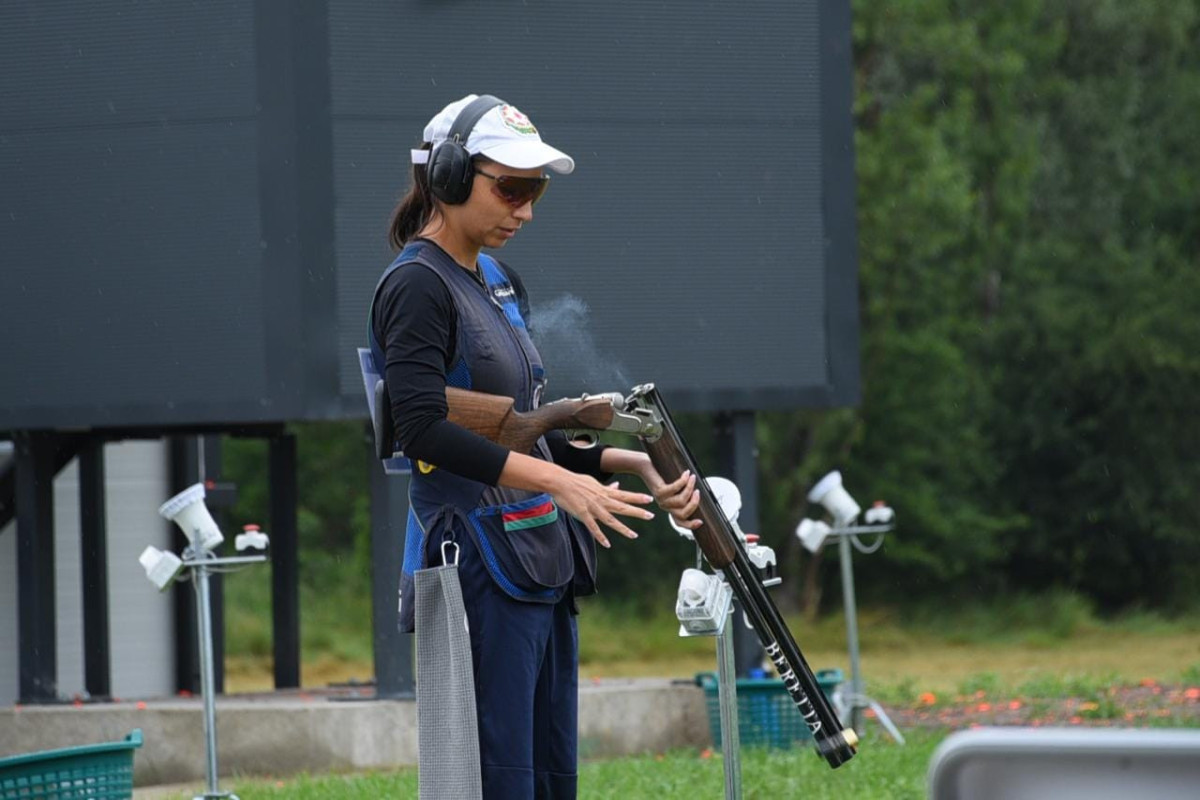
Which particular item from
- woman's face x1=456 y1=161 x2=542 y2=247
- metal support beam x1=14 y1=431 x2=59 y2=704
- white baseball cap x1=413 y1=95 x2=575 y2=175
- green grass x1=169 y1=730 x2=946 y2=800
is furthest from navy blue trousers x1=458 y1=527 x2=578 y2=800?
metal support beam x1=14 y1=431 x2=59 y2=704

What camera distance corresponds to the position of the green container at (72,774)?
20.2 ft

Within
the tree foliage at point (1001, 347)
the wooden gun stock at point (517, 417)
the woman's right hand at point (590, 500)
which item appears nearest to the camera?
the woman's right hand at point (590, 500)

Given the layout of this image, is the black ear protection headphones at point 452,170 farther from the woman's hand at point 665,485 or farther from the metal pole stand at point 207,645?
the metal pole stand at point 207,645

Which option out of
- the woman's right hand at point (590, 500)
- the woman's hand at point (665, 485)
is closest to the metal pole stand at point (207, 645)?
the woman's hand at point (665, 485)

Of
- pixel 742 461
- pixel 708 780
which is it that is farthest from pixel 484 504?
pixel 742 461

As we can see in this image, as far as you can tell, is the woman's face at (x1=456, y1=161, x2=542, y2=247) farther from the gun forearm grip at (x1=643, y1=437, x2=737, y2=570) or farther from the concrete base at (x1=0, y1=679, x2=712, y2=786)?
the concrete base at (x1=0, y1=679, x2=712, y2=786)

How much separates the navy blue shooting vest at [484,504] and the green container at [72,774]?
307cm

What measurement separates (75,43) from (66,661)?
4.32 metres

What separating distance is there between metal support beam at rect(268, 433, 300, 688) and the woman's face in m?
7.55

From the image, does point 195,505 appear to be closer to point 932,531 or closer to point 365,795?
point 365,795

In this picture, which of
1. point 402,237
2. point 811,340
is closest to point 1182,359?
point 811,340

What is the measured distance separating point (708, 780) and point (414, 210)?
4208mm

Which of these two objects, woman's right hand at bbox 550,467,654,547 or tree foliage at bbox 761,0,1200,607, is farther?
tree foliage at bbox 761,0,1200,607

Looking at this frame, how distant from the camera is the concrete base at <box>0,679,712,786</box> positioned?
891 cm
